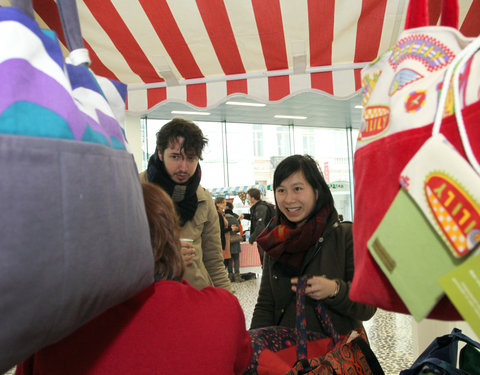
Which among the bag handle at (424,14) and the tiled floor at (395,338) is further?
the tiled floor at (395,338)

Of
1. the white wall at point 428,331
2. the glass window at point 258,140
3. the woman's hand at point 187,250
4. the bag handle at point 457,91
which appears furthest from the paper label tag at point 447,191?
the glass window at point 258,140

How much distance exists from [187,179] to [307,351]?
107 cm

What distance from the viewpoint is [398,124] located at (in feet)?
1.39

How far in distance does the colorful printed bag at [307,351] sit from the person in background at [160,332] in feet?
0.95

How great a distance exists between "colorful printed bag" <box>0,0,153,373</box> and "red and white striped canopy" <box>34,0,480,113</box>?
1.43 meters

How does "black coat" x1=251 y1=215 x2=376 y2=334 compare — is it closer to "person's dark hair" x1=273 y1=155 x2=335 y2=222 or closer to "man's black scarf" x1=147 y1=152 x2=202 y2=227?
"person's dark hair" x1=273 y1=155 x2=335 y2=222

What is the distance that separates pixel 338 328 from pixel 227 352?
0.76 m

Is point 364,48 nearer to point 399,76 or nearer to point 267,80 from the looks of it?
point 267,80

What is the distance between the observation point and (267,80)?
79.0 inches

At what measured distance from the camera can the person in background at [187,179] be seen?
186 cm

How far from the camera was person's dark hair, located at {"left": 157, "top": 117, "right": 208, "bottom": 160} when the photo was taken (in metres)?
1.86

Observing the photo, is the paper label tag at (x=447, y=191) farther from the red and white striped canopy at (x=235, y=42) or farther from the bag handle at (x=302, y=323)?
the red and white striped canopy at (x=235, y=42)

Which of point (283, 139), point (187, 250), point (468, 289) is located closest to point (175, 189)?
point (187, 250)

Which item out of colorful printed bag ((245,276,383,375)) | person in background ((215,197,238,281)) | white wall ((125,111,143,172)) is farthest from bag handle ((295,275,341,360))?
white wall ((125,111,143,172))
